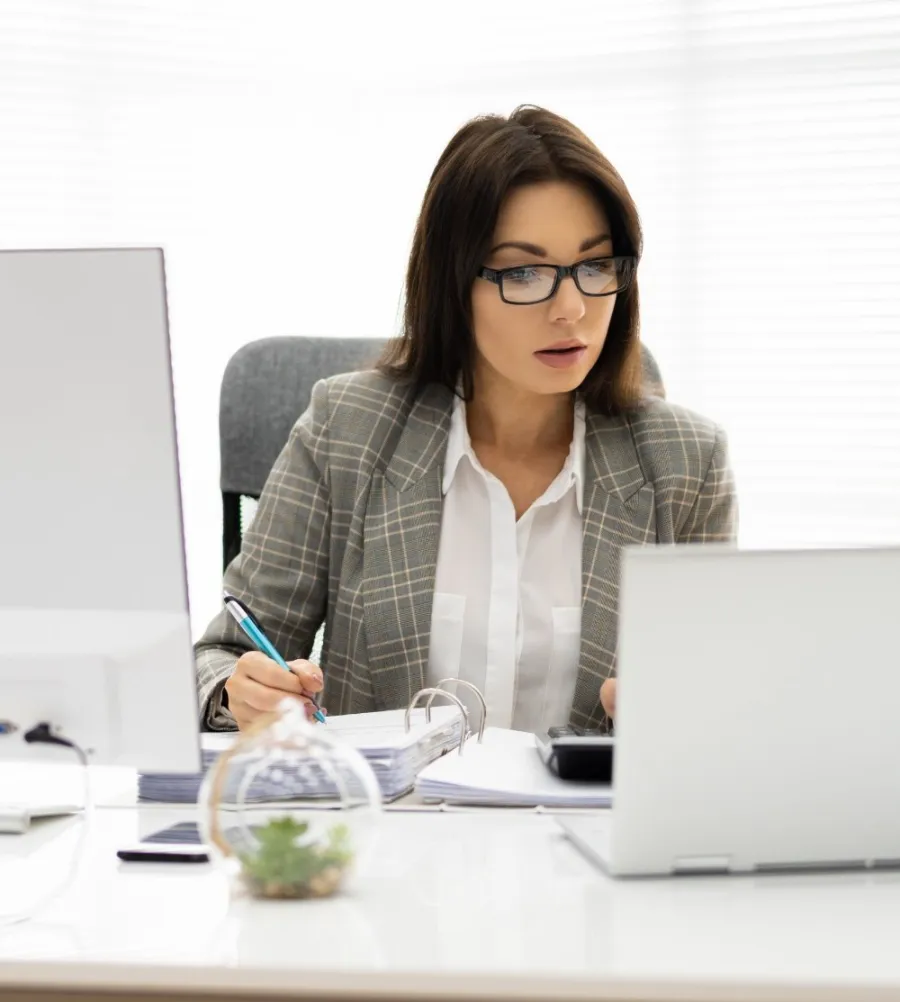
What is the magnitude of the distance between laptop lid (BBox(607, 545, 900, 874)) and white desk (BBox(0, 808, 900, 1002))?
0.04m

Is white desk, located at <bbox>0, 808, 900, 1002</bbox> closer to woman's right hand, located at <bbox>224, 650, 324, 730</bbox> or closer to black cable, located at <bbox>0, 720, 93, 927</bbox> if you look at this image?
black cable, located at <bbox>0, 720, 93, 927</bbox>

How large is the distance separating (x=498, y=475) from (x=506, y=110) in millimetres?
1302

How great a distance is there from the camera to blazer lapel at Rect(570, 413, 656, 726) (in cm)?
150

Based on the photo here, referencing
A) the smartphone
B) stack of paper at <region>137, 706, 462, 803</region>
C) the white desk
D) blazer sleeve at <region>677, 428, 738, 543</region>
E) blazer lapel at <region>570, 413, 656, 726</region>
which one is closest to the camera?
the white desk

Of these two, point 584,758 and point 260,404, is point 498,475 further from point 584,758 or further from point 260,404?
point 584,758

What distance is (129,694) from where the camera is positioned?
822 mm

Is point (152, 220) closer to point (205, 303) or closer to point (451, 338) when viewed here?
point (205, 303)

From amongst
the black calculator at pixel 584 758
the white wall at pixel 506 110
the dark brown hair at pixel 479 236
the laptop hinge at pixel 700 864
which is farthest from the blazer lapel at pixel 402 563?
the white wall at pixel 506 110

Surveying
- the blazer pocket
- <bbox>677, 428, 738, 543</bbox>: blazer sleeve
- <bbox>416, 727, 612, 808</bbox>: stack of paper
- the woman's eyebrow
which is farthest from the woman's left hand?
the woman's eyebrow

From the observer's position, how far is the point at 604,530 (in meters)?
1.56

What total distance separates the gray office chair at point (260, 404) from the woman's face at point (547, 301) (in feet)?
0.72

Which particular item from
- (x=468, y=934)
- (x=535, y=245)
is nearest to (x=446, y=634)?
(x=535, y=245)

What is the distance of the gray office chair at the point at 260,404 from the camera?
5.58 feet

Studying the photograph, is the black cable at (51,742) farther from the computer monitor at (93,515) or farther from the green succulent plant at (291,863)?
the green succulent plant at (291,863)
